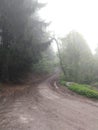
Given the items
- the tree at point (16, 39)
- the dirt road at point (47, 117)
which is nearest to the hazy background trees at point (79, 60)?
the tree at point (16, 39)

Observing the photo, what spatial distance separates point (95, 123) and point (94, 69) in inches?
606

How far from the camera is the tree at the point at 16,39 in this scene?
64.1 ft

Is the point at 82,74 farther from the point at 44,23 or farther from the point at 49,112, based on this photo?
the point at 49,112

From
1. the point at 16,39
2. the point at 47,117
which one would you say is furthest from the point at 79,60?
the point at 47,117

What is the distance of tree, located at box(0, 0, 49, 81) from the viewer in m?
19.5

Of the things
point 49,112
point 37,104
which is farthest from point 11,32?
point 49,112

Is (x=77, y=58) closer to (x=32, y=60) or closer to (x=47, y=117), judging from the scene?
(x=32, y=60)

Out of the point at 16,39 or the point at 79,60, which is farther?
the point at 79,60

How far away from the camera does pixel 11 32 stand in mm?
20703

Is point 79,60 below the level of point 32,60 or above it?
below

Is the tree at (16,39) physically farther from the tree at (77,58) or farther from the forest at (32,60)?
the tree at (77,58)

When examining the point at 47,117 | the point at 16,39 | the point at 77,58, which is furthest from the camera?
the point at 77,58

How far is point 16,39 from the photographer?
20.5 meters

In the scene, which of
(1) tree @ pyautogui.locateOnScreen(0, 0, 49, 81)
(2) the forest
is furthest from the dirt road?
(1) tree @ pyautogui.locateOnScreen(0, 0, 49, 81)
